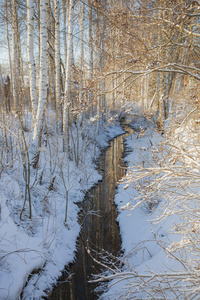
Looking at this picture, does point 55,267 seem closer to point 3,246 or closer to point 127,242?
point 3,246

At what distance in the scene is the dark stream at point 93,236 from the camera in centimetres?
354

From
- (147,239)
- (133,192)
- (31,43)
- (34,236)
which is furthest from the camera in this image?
(31,43)

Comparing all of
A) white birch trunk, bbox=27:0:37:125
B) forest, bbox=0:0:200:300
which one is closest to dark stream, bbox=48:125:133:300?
forest, bbox=0:0:200:300

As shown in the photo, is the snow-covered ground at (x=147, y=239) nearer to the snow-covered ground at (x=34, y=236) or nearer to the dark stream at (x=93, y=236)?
the dark stream at (x=93, y=236)

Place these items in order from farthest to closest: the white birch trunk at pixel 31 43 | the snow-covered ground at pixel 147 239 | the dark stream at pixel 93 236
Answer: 1. the white birch trunk at pixel 31 43
2. the dark stream at pixel 93 236
3. the snow-covered ground at pixel 147 239

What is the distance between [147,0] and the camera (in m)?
3.04

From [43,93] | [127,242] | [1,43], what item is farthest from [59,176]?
[1,43]

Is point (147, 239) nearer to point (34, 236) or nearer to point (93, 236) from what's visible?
point (93, 236)

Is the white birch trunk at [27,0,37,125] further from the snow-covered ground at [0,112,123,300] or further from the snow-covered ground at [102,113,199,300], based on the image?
the snow-covered ground at [102,113,199,300]

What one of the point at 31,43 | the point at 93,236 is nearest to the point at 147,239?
the point at 93,236

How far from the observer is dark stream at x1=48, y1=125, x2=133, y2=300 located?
11.6 ft

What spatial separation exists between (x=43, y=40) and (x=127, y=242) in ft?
18.4

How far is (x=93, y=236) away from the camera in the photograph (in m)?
4.94

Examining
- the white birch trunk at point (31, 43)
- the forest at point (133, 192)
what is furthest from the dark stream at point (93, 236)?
the white birch trunk at point (31, 43)
